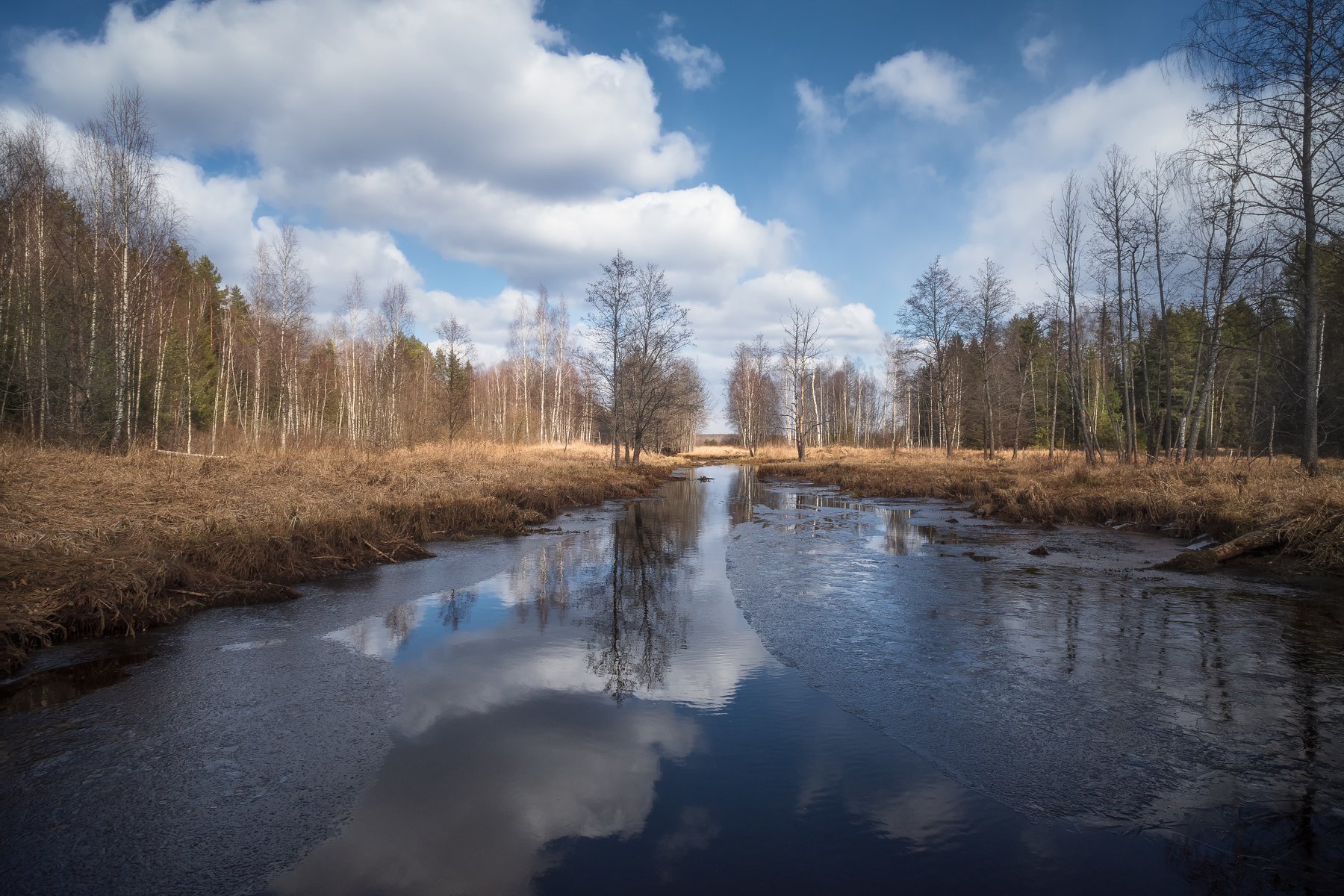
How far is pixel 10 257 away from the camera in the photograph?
1959cm

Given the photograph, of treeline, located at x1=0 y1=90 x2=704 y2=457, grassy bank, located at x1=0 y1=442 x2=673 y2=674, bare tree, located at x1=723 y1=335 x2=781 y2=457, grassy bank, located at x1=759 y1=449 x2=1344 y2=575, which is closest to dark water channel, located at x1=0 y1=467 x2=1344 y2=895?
grassy bank, located at x1=0 y1=442 x2=673 y2=674

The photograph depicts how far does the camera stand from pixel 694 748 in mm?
4414

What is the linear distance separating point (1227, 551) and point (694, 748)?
10769 millimetres

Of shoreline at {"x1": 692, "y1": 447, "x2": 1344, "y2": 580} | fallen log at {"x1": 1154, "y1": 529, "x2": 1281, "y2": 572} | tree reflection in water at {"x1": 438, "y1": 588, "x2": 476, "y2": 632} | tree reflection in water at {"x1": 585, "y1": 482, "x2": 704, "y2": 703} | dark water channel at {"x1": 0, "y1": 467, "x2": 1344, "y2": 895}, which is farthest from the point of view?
fallen log at {"x1": 1154, "y1": 529, "x2": 1281, "y2": 572}

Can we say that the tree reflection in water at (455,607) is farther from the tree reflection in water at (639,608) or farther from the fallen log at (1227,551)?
the fallen log at (1227,551)

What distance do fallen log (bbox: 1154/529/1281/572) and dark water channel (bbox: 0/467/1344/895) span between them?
1651 mm

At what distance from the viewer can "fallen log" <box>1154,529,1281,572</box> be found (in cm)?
1014

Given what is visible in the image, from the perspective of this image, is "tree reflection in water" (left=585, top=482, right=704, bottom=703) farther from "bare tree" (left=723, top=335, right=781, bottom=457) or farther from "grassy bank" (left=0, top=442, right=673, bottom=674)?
"bare tree" (left=723, top=335, right=781, bottom=457)

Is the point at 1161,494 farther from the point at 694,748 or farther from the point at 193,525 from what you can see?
the point at 193,525

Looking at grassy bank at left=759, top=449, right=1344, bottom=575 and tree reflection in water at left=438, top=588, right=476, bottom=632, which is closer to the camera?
tree reflection in water at left=438, top=588, right=476, bottom=632

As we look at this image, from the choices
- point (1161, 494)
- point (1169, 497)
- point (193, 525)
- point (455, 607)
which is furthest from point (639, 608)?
point (1161, 494)

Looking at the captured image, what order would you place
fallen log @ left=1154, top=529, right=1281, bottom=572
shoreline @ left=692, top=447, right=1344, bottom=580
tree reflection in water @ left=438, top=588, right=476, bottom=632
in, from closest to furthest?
tree reflection in water @ left=438, top=588, right=476, bottom=632
shoreline @ left=692, top=447, right=1344, bottom=580
fallen log @ left=1154, top=529, right=1281, bottom=572

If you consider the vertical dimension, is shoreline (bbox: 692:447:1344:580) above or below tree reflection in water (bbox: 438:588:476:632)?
above

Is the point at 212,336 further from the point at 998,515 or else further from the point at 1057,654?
the point at 1057,654
